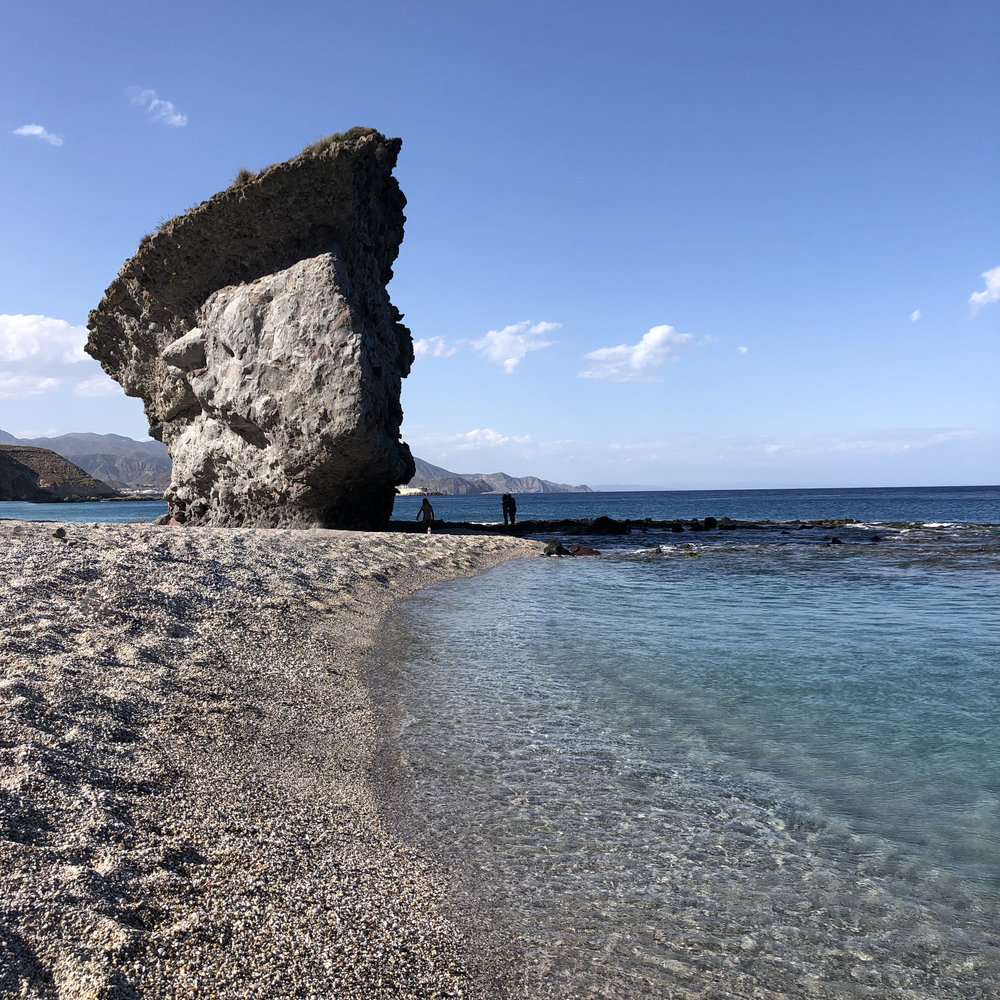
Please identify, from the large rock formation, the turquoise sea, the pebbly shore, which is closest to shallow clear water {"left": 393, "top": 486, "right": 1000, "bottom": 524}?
the large rock formation

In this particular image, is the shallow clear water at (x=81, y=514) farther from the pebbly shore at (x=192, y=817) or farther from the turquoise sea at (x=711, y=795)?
the turquoise sea at (x=711, y=795)

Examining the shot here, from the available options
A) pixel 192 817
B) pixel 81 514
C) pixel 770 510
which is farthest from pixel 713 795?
pixel 770 510

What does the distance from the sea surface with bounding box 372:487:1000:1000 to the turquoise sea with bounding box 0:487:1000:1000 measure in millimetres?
22

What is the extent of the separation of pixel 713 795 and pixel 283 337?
23.9 m

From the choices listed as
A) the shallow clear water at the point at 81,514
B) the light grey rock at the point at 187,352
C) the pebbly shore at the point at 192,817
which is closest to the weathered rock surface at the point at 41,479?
the shallow clear water at the point at 81,514

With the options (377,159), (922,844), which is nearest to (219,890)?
(922,844)

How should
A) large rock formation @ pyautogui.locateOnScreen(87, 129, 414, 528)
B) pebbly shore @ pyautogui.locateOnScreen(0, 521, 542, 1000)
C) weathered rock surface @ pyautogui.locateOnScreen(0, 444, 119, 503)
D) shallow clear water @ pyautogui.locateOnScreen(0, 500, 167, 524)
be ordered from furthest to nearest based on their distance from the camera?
weathered rock surface @ pyautogui.locateOnScreen(0, 444, 119, 503) → shallow clear water @ pyautogui.locateOnScreen(0, 500, 167, 524) → large rock formation @ pyautogui.locateOnScreen(87, 129, 414, 528) → pebbly shore @ pyautogui.locateOnScreen(0, 521, 542, 1000)

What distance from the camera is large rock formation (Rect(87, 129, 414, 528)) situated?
25.2 m

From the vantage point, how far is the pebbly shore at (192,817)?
3.29 meters

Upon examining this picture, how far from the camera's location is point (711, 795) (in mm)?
5957

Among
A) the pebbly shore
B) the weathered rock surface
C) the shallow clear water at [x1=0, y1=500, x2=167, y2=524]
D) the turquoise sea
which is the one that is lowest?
the turquoise sea

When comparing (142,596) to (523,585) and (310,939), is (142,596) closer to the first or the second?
(310,939)

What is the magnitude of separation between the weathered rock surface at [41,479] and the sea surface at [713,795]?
12924 centimetres

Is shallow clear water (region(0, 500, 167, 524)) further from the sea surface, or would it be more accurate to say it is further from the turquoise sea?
the turquoise sea
